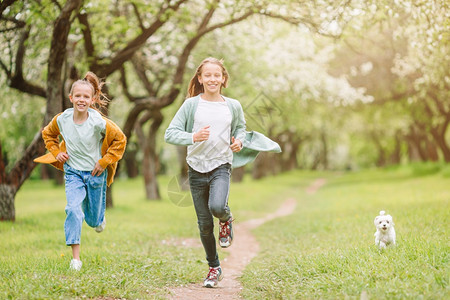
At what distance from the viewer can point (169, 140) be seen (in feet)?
16.7

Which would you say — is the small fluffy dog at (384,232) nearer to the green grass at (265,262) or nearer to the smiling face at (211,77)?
the green grass at (265,262)

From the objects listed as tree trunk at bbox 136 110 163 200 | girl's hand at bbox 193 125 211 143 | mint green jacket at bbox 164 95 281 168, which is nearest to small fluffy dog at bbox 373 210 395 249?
mint green jacket at bbox 164 95 281 168

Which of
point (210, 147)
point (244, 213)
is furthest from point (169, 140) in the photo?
point (244, 213)

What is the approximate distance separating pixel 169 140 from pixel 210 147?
470 millimetres

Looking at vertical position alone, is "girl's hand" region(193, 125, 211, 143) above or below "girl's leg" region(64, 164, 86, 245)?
above

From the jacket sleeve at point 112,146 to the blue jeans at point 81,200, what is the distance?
10.5 inches

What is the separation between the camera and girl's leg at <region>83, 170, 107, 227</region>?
227 inches

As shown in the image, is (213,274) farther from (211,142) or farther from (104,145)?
(104,145)

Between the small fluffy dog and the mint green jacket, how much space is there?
1.51m

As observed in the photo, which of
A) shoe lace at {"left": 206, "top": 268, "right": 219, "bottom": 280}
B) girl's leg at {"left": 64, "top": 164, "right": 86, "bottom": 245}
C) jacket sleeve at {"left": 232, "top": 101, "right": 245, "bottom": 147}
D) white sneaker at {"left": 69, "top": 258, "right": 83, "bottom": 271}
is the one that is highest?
jacket sleeve at {"left": 232, "top": 101, "right": 245, "bottom": 147}

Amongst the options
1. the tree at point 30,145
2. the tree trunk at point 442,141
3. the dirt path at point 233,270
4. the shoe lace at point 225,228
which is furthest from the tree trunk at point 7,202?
the tree trunk at point 442,141

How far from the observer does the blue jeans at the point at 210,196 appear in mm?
5137

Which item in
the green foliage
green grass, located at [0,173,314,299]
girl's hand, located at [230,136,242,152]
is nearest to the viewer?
green grass, located at [0,173,314,299]

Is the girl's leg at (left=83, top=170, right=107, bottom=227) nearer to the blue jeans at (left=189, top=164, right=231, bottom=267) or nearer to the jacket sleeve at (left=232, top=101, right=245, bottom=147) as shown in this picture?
the blue jeans at (left=189, top=164, right=231, bottom=267)
